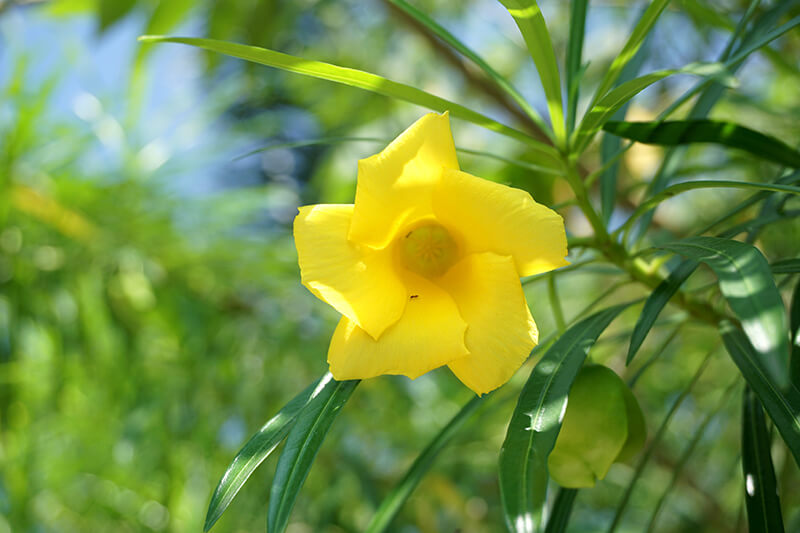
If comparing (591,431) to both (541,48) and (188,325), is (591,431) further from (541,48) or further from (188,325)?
(188,325)

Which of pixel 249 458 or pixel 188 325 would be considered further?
pixel 188 325

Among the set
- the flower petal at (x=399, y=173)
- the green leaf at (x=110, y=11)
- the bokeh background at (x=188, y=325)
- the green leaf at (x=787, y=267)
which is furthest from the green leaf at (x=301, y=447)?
the green leaf at (x=110, y=11)

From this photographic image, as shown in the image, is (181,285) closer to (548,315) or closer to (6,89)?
(6,89)

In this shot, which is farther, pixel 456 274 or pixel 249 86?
pixel 249 86

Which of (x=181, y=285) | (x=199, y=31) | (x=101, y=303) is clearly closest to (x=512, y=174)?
(x=181, y=285)

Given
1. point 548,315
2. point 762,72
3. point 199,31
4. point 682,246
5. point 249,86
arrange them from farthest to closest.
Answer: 1. point 199,31
2. point 548,315
3. point 249,86
4. point 762,72
5. point 682,246

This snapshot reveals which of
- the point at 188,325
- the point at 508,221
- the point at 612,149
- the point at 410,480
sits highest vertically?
the point at 612,149

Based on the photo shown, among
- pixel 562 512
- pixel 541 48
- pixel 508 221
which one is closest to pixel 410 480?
pixel 562 512
